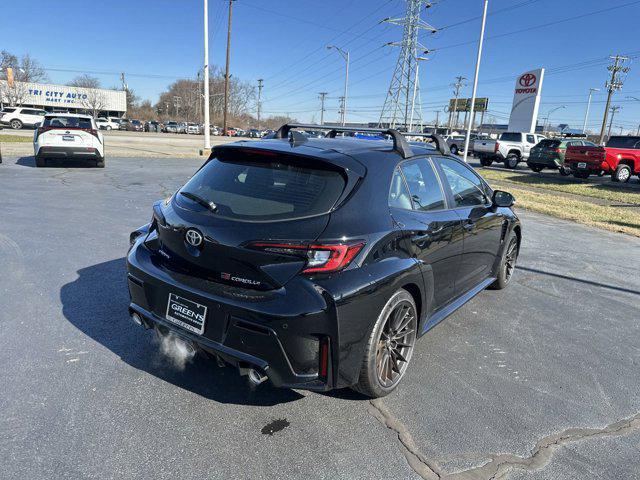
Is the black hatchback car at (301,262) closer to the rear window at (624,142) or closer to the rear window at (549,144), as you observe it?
the rear window at (624,142)

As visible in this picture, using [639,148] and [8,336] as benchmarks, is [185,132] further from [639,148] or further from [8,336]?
[8,336]

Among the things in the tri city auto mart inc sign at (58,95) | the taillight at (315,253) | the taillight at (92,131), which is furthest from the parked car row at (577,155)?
the tri city auto mart inc sign at (58,95)

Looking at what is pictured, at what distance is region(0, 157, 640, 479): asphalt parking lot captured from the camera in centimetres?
236

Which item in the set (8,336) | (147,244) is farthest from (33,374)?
(147,244)

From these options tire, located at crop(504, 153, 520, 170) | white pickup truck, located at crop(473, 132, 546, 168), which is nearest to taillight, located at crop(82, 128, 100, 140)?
white pickup truck, located at crop(473, 132, 546, 168)

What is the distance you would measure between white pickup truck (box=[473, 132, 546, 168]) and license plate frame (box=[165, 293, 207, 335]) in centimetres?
2588

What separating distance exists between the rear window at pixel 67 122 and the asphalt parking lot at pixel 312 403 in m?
9.27

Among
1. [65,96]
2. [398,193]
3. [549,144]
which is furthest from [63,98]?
[398,193]

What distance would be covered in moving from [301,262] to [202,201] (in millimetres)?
892

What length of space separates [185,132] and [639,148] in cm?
5804

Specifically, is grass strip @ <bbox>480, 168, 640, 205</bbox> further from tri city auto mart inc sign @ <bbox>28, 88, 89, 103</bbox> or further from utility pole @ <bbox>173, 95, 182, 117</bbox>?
utility pole @ <bbox>173, 95, 182, 117</bbox>

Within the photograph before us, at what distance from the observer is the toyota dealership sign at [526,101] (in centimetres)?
3531

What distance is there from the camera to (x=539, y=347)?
12.7 feet

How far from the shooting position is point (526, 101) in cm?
3631
